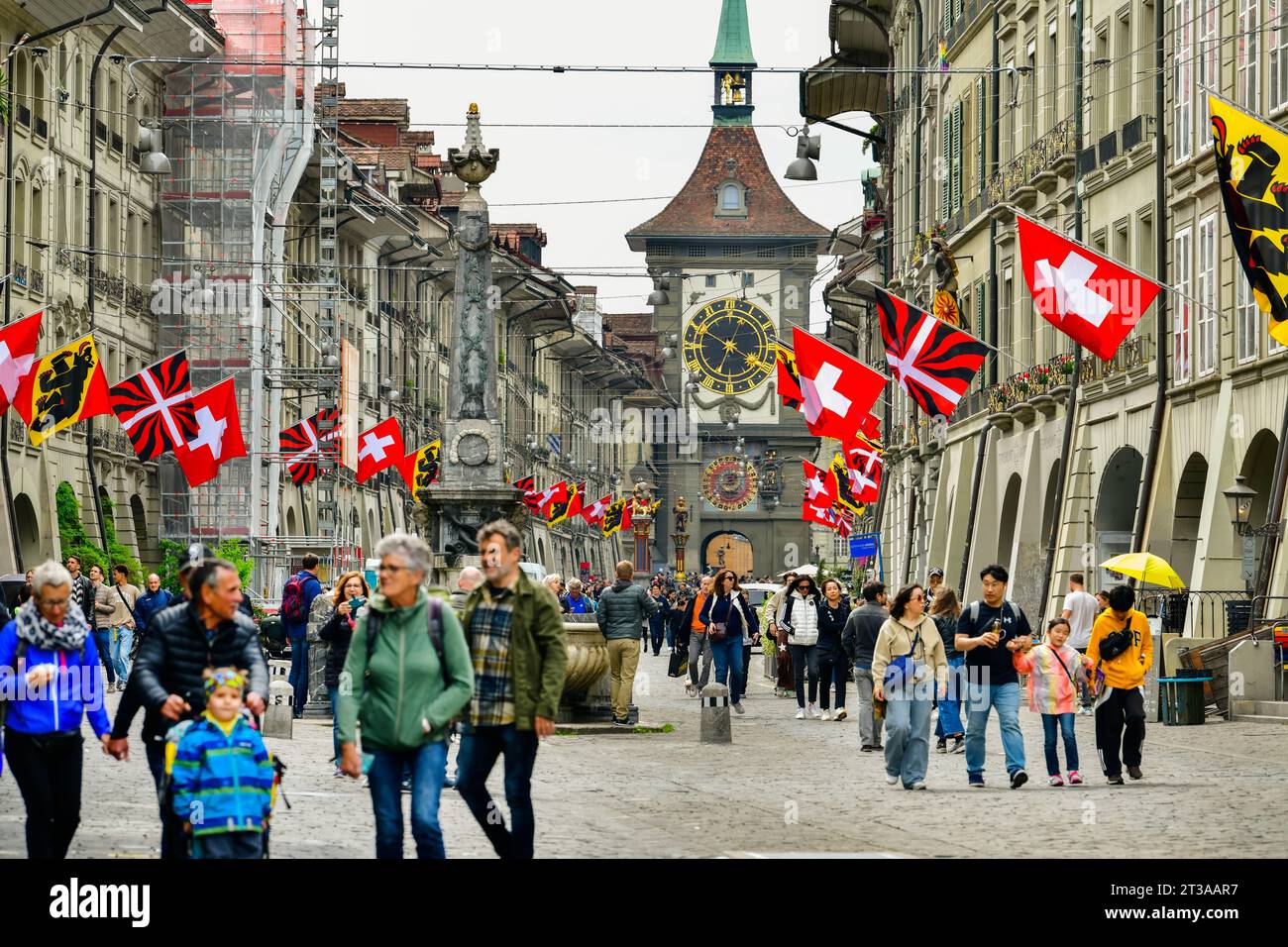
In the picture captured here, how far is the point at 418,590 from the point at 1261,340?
2134 cm

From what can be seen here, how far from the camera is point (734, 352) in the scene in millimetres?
140500

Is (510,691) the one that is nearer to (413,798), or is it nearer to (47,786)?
(413,798)

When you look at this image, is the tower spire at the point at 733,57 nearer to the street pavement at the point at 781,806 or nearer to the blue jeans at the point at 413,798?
the street pavement at the point at 781,806

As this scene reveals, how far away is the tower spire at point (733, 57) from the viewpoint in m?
156

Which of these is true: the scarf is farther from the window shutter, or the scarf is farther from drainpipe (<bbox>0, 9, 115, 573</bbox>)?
the window shutter

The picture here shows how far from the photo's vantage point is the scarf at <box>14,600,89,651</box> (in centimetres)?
1202

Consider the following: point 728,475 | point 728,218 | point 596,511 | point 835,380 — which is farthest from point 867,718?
point 728,218

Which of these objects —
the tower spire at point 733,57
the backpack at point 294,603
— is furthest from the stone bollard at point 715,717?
the tower spire at point 733,57

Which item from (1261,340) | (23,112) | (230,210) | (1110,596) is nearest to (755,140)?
(230,210)

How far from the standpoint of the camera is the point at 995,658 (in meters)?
19.2
